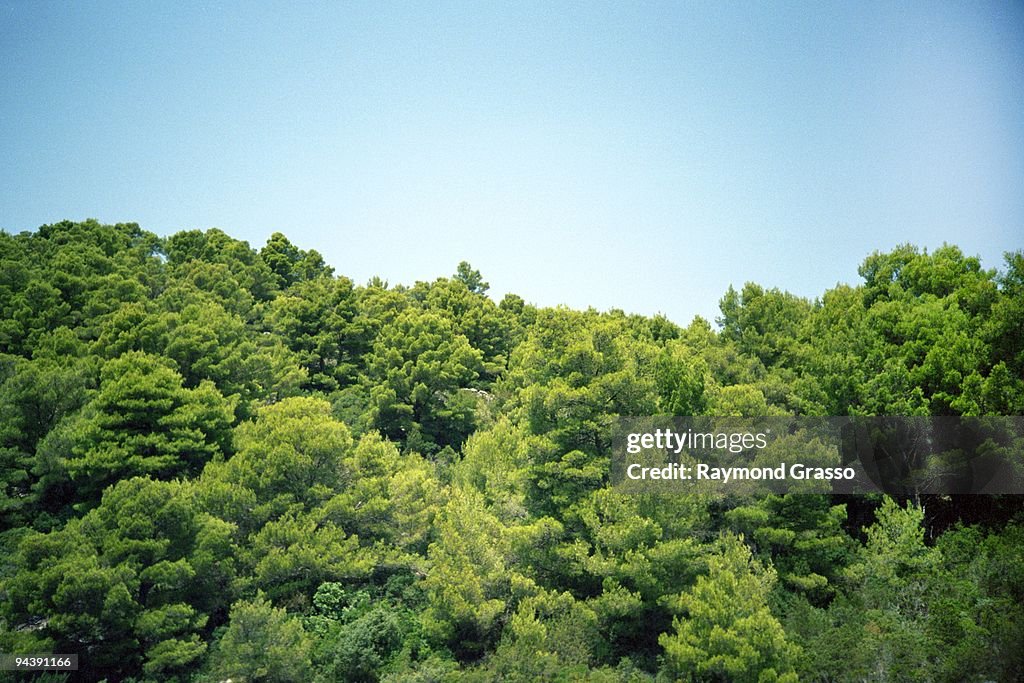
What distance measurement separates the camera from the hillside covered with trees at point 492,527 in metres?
20.2

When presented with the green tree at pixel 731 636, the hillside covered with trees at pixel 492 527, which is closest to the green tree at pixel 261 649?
the hillside covered with trees at pixel 492 527

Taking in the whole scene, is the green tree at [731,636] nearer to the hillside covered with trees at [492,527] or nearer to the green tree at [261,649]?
the hillside covered with trees at [492,527]

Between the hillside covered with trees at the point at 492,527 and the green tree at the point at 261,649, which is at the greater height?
the hillside covered with trees at the point at 492,527

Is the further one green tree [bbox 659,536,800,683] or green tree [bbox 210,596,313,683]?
green tree [bbox 210,596,313,683]

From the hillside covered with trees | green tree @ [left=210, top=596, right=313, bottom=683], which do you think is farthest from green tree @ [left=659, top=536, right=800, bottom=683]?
green tree @ [left=210, top=596, right=313, bottom=683]

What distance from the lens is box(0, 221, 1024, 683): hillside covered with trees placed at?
66.3 ft

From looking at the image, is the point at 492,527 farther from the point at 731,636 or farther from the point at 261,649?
the point at 731,636

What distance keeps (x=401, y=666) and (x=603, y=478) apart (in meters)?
8.37

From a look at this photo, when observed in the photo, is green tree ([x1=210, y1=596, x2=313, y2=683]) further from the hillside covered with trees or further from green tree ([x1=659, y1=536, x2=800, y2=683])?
green tree ([x1=659, y1=536, x2=800, y2=683])

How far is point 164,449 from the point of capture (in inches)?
992

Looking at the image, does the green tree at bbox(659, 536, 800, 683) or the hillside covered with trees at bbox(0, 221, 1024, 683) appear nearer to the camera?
the green tree at bbox(659, 536, 800, 683)

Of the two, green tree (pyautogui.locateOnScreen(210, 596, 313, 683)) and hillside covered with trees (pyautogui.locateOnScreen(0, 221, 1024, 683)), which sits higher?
hillside covered with trees (pyautogui.locateOnScreen(0, 221, 1024, 683))

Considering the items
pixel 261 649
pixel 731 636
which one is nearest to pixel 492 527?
pixel 261 649

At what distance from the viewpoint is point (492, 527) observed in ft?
77.2
